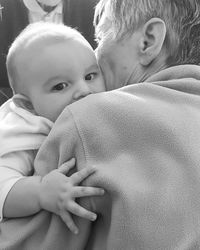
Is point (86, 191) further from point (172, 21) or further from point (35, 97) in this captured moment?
point (172, 21)

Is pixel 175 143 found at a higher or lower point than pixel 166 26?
lower

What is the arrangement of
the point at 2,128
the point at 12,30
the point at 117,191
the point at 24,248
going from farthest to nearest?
the point at 12,30 < the point at 2,128 < the point at 24,248 < the point at 117,191

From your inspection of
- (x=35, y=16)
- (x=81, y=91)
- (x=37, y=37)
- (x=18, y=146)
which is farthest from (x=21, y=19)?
(x=18, y=146)

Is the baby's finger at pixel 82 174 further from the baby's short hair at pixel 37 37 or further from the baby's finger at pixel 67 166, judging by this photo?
the baby's short hair at pixel 37 37

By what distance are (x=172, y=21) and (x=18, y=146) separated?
1.63 ft

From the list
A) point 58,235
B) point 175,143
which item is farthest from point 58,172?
point 175,143

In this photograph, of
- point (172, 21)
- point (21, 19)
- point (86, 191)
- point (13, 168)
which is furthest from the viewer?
point (21, 19)

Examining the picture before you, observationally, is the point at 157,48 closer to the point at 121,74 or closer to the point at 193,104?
Result: the point at 121,74

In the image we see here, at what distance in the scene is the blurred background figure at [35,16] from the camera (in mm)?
2045

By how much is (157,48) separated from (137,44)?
54 mm

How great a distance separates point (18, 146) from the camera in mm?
1034

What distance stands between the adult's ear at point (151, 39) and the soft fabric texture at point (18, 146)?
0.30 m

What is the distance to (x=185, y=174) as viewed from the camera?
0.84m

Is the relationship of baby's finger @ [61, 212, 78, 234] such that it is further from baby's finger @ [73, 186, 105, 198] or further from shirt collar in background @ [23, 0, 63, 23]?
shirt collar in background @ [23, 0, 63, 23]
